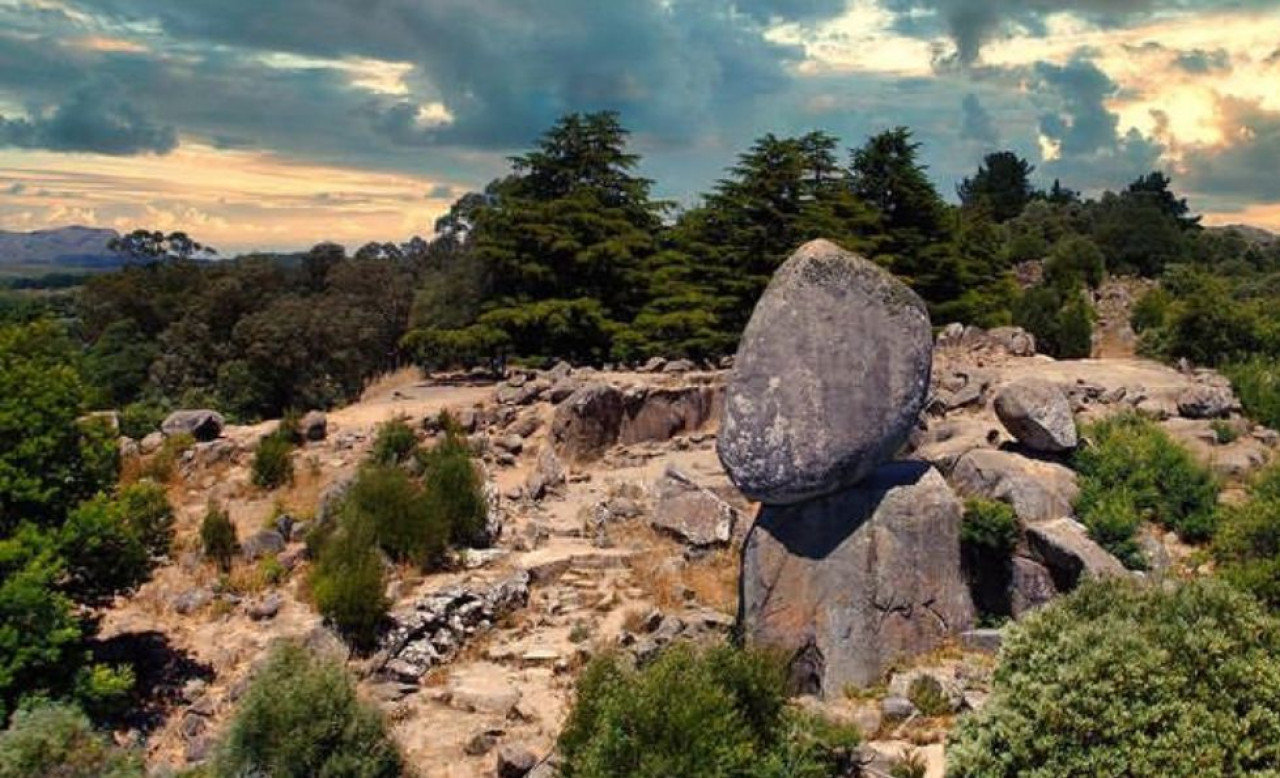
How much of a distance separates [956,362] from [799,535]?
54.5 ft

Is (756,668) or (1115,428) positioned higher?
(1115,428)

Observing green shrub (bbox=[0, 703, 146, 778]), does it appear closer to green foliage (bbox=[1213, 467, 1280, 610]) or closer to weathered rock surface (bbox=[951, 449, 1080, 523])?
weathered rock surface (bbox=[951, 449, 1080, 523])

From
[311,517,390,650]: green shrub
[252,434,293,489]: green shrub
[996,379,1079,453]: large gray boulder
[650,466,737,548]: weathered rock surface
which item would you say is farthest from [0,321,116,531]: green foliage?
[996,379,1079,453]: large gray boulder

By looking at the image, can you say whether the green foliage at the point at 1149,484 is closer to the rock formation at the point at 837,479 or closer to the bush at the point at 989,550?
the bush at the point at 989,550

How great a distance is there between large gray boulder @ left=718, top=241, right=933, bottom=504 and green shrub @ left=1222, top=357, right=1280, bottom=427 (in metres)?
11.7

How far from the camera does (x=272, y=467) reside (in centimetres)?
1917

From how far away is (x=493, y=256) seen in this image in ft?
102

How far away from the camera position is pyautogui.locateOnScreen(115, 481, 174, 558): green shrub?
12133 mm

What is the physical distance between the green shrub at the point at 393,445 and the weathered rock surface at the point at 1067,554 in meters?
11.8

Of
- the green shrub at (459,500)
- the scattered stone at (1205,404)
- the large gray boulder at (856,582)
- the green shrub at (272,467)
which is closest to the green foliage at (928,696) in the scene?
the large gray boulder at (856,582)

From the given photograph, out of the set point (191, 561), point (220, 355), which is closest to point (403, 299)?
point (220, 355)

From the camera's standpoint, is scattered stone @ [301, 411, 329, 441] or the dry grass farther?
scattered stone @ [301, 411, 329, 441]

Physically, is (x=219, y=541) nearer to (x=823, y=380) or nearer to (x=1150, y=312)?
(x=823, y=380)

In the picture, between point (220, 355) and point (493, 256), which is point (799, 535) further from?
point (220, 355)
